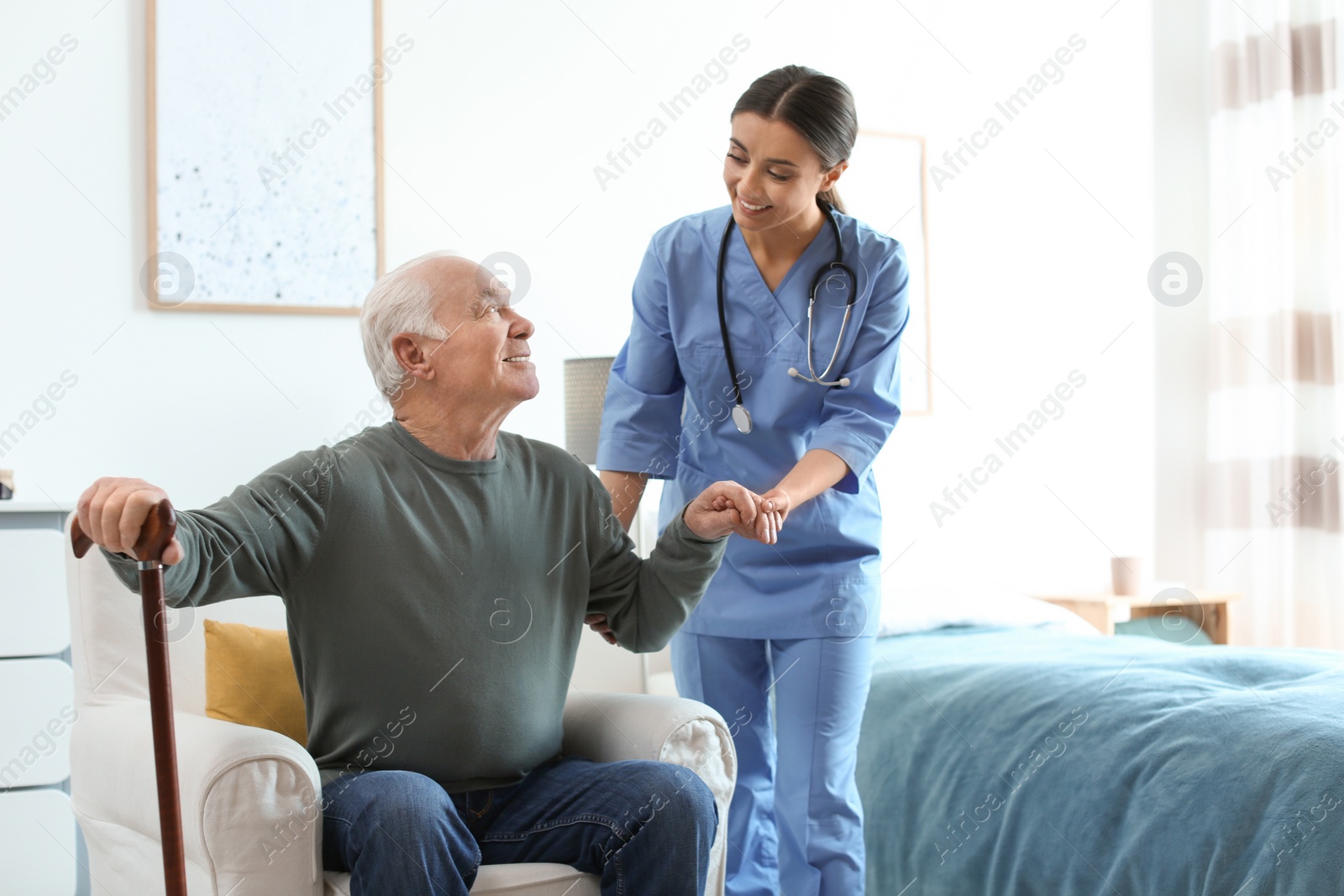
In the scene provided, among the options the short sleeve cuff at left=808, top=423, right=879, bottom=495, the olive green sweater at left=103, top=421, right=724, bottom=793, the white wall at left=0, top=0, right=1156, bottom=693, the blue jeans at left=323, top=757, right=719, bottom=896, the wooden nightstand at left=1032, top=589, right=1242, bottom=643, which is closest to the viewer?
the blue jeans at left=323, top=757, right=719, bottom=896

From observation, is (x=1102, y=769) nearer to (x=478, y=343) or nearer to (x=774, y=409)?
(x=774, y=409)

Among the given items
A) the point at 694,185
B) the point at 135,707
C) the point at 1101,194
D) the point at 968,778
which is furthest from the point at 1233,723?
the point at 1101,194

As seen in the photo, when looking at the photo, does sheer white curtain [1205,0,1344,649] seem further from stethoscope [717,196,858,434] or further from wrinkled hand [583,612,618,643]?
wrinkled hand [583,612,618,643]

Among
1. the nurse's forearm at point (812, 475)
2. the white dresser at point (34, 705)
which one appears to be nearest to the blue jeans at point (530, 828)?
the nurse's forearm at point (812, 475)

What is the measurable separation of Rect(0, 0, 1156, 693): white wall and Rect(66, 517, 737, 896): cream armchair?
0.84 metres

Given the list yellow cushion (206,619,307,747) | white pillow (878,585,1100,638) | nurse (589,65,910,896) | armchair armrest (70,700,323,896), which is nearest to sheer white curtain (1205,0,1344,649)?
white pillow (878,585,1100,638)

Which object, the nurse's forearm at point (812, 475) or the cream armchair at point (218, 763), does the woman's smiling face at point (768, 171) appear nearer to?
the nurse's forearm at point (812, 475)

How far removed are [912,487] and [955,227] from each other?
83 cm

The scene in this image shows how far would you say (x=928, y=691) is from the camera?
2.33 m

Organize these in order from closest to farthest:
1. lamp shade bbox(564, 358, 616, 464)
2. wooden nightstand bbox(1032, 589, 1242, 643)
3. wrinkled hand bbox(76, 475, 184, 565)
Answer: wrinkled hand bbox(76, 475, 184, 565)
lamp shade bbox(564, 358, 616, 464)
wooden nightstand bbox(1032, 589, 1242, 643)

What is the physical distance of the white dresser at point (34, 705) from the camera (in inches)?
85.1

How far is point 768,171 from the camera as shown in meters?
1.71

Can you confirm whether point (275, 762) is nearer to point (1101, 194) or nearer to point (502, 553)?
point (502, 553)

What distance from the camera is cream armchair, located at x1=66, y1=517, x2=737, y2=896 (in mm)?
1272
